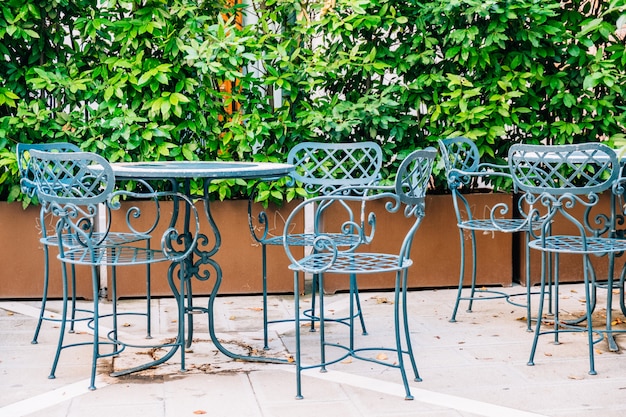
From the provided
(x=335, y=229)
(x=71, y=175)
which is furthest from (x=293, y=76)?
(x=71, y=175)

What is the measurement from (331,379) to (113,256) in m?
1.22

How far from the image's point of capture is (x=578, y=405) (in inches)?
150

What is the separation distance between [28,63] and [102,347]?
7.65 feet

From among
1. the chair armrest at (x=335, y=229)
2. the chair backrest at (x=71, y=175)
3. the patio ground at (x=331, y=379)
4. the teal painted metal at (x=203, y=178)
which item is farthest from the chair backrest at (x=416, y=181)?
the chair backrest at (x=71, y=175)

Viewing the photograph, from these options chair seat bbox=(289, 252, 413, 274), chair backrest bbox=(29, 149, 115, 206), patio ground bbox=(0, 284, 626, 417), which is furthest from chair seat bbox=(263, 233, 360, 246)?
chair backrest bbox=(29, 149, 115, 206)

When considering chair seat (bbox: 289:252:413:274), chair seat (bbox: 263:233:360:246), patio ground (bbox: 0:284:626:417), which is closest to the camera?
patio ground (bbox: 0:284:626:417)

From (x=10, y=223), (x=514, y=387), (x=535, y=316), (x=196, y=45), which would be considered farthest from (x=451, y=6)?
(x=10, y=223)

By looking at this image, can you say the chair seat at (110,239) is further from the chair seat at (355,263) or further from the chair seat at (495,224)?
the chair seat at (495,224)

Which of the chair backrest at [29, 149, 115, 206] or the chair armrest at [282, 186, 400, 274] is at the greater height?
the chair backrest at [29, 149, 115, 206]

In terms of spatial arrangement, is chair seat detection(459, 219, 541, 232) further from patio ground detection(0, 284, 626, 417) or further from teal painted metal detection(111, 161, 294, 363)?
teal painted metal detection(111, 161, 294, 363)

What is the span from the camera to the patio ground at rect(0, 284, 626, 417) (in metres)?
3.79

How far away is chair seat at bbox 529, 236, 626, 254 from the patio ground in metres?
0.57

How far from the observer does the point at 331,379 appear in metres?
4.21

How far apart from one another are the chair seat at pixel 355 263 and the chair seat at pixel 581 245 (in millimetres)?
768
